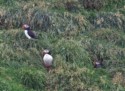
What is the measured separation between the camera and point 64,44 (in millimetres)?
12641

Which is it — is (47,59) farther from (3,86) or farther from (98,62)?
(3,86)

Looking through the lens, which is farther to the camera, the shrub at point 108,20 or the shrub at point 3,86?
the shrub at point 108,20

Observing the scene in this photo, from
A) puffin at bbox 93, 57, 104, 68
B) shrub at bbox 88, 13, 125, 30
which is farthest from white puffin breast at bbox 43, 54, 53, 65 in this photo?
shrub at bbox 88, 13, 125, 30

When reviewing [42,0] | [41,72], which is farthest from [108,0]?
[41,72]

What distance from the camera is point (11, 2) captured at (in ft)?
47.5

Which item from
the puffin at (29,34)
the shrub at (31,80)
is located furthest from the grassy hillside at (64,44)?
the puffin at (29,34)

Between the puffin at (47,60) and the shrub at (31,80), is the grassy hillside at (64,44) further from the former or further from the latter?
the puffin at (47,60)

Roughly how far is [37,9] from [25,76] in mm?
3268

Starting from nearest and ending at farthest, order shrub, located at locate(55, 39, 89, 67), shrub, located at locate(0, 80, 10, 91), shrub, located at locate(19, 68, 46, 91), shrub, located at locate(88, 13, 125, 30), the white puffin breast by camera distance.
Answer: shrub, located at locate(0, 80, 10, 91) → shrub, located at locate(19, 68, 46, 91) → the white puffin breast → shrub, located at locate(55, 39, 89, 67) → shrub, located at locate(88, 13, 125, 30)

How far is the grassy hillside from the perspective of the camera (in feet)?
37.2

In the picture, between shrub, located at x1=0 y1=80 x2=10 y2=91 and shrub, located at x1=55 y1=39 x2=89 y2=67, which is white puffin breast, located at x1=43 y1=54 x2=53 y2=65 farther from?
shrub, located at x1=0 y1=80 x2=10 y2=91

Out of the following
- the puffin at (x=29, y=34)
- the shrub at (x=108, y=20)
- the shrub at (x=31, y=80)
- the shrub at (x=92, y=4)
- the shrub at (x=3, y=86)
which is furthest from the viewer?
the shrub at (x=92, y=4)

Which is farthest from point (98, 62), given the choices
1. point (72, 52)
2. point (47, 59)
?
point (47, 59)

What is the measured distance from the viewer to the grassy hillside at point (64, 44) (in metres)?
11.3
